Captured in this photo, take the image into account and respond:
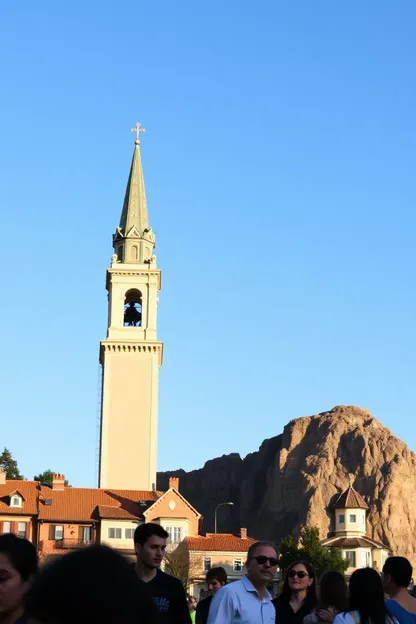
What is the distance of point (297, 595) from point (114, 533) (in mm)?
70235

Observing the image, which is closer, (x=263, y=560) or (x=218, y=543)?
(x=263, y=560)

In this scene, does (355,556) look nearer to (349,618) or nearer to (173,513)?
(173,513)

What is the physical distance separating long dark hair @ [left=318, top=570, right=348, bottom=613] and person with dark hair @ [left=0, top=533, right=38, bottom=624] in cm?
417

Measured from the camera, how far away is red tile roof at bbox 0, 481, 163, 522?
265 feet

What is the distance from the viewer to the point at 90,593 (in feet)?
8.86

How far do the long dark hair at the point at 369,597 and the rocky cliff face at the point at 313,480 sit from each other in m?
142

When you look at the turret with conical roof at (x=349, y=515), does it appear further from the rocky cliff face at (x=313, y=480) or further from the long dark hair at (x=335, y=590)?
the long dark hair at (x=335, y=590)

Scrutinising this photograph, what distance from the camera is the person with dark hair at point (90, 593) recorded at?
270cm

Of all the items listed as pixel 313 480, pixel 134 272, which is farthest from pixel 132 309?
pixel 313 480

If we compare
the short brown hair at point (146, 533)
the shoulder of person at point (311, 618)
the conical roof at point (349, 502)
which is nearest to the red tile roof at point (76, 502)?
the conical roof at point (349, 502)

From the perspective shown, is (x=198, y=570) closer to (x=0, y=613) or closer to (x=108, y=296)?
(x=108, y=296)

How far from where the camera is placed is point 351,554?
96062 millimetres

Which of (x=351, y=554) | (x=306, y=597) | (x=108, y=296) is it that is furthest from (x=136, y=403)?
(x=306, y=597)

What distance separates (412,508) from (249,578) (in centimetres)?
15089
